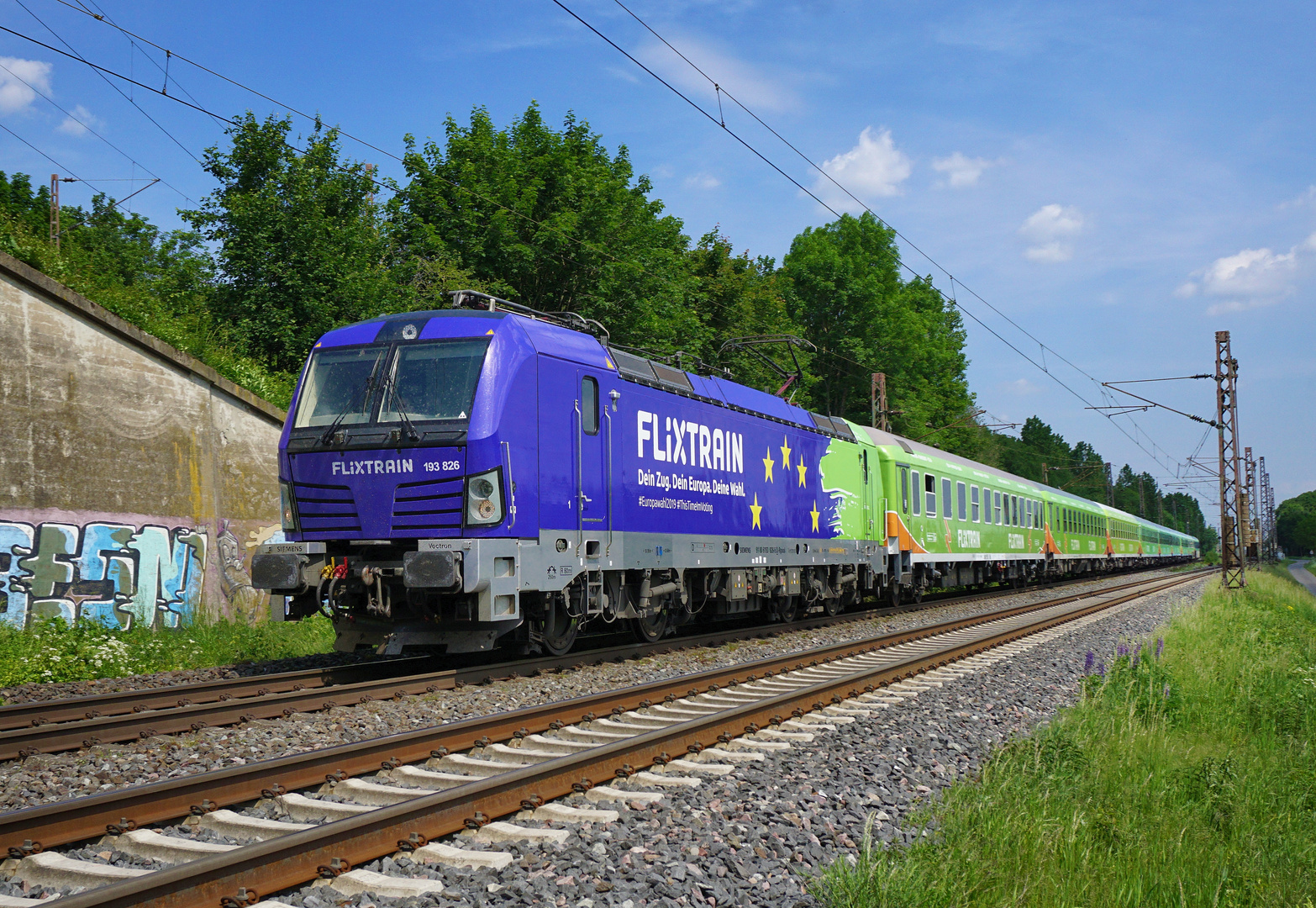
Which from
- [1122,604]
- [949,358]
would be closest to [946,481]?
[1122,604]

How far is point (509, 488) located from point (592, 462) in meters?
1.65

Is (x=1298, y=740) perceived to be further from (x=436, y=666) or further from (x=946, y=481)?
(x=946, y=481)

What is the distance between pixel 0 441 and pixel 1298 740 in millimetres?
13403

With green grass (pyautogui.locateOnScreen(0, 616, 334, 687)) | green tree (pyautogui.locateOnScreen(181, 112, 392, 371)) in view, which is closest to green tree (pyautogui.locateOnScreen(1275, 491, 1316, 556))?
green tree (pyautogui.locateOnScreen(181, 112, 392, 371))

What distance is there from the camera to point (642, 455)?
11.7 meters

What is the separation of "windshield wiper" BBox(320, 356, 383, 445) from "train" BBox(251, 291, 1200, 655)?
0.02 metres

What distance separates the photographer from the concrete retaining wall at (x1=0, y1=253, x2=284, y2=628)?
37.7 feet

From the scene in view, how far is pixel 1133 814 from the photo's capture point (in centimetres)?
589

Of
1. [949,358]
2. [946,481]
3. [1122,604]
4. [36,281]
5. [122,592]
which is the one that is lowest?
[1122,604]

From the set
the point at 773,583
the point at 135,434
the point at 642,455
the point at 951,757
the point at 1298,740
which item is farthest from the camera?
the point at 773,583

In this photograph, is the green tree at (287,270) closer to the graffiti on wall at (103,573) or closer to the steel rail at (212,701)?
the graffiti on wall at (103,573)

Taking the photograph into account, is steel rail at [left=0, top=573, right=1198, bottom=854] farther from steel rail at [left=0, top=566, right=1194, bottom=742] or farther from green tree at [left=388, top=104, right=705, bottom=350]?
green tree at [left=388, top=104, right=705, bottom=350]

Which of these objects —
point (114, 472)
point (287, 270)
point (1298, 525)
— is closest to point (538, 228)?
point (287, 270)

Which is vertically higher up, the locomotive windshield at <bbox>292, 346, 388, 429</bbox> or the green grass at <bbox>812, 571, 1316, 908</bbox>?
the locomotive windshield at <bbox>292, 346, 388, 429</bbox>
